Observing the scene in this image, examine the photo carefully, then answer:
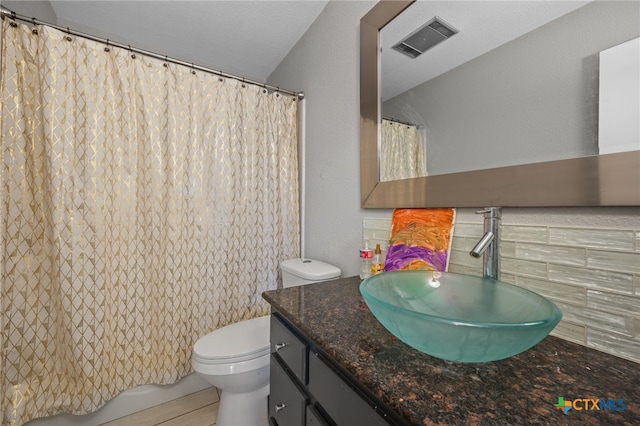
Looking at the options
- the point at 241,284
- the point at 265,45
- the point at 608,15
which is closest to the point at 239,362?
the point at 241,284

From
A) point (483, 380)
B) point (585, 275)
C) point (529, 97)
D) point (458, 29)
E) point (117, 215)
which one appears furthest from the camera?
point (117, 215)

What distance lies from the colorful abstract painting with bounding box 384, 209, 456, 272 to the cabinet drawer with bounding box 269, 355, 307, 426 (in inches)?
20.3

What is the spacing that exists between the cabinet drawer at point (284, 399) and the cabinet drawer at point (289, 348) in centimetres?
4

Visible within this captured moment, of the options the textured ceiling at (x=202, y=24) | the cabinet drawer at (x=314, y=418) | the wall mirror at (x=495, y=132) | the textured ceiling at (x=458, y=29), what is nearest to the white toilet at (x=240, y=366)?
the cabinet drawer at (x=314, y=418)

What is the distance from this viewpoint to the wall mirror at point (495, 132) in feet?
1.98

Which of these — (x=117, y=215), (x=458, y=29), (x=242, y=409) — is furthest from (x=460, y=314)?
(x=117, y=215)

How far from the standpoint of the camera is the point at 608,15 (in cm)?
60

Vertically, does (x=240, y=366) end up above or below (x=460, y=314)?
below

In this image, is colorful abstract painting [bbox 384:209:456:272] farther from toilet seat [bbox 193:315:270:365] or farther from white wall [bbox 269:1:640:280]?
toilet seat [bbox 193:315:270:365]

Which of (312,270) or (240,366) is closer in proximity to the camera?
(240,366)

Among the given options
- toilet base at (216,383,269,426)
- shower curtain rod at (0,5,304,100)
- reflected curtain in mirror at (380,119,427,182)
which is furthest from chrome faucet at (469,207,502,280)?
shower curtain rod at (0,5,304,100)

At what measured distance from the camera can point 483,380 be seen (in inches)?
18.4

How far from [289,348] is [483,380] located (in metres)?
0.50

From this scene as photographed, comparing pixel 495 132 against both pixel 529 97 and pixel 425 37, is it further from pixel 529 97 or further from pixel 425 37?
pixel 425 37
